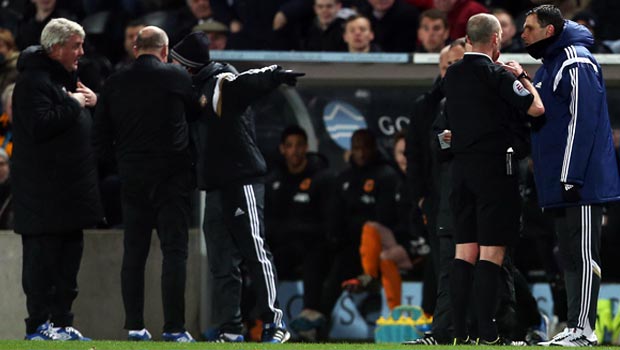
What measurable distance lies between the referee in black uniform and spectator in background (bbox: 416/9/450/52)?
3888 millimetres

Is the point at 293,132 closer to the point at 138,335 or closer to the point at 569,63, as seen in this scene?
the point at 138,335

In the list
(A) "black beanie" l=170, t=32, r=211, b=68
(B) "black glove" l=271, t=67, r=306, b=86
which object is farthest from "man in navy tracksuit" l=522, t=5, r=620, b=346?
(A) "black beanie" l=170, t=32, r=211, b=68

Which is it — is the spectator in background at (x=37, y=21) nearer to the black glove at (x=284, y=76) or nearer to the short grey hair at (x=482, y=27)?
the black glove at (x=284, y=76)

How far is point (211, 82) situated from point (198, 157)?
20.5 inches

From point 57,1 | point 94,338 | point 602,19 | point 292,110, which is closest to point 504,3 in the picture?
point 602,19

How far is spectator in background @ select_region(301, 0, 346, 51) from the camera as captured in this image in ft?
48.4

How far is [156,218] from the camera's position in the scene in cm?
1108

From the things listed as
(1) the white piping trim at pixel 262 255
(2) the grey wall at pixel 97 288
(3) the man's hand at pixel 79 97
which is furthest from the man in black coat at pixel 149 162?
(2) the grey wall at pixel 97 288

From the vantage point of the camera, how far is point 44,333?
10.9 meters

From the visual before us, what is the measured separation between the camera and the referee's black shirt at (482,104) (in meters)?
9.69

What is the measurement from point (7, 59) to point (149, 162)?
3962 millimetres

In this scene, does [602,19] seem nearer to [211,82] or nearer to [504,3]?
[504,3]

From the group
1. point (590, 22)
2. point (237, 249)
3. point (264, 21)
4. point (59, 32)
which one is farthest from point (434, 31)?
point (59, 32)

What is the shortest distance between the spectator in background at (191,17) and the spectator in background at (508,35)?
288 centimetres
